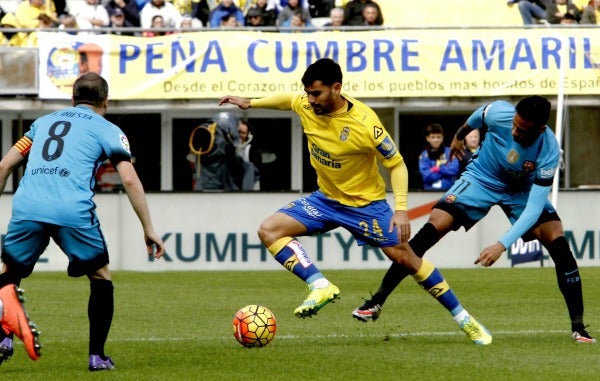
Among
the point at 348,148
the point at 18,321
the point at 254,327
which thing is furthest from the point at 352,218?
the point at 18,321

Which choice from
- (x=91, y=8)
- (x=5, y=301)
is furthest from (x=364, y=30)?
(x=5, y=301)

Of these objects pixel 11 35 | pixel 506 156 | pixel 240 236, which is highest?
pixel 506 156

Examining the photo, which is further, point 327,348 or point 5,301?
point 327,348

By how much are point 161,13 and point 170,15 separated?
0.18 m

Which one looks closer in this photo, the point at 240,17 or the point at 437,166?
the point at 437,166

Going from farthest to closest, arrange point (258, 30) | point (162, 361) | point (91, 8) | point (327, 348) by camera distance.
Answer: point (91, 8)
point (258, 30)
point (327, 348)
point (162, 361)

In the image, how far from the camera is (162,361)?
9938mm

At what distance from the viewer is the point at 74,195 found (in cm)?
905

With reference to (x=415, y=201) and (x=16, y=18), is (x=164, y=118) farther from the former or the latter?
(x=415, y=201)

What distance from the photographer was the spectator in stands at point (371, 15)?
2384cm

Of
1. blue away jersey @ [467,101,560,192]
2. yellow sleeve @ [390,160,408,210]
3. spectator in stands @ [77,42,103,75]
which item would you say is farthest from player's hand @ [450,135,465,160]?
spectator in stands @ [77,42,103,75]

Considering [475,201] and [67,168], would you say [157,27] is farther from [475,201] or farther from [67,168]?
[67,168]

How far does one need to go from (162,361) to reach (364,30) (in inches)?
552

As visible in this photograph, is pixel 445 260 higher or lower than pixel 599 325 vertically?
lower
